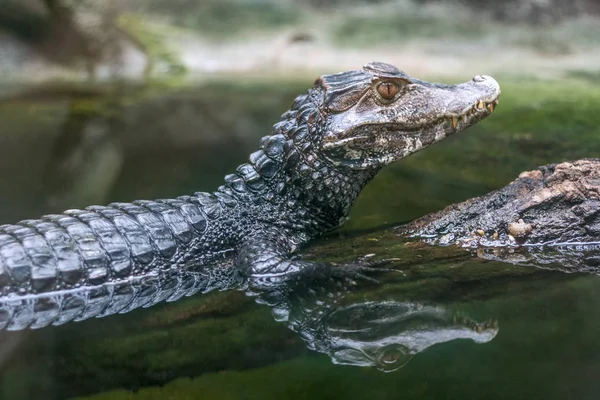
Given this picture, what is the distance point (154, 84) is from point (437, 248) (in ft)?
25.8

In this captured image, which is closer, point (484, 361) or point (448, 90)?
point (484, 361)

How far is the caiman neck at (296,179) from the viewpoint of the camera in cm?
377

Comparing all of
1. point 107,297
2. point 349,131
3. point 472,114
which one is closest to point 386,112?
point 349,131

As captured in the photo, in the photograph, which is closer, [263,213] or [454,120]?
[454,120]

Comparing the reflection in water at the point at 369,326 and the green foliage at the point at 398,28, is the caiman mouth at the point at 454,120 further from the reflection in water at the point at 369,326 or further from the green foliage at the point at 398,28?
the green foliage at the point at 398,28

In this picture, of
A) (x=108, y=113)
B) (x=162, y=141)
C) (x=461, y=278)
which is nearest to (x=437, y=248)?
(x=461, y=278)

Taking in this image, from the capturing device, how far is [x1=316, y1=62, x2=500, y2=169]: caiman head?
3639 millimetres

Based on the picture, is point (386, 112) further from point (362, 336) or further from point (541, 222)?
point (362, 336)

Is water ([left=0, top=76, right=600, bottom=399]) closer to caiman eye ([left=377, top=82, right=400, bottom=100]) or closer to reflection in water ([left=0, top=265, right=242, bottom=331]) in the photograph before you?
reflection in water ([left=0, top=265, right=242, bottom=331])

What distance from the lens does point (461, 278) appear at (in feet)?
10.4

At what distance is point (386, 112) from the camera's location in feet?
12.0

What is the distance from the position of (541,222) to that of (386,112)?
1.15 meters

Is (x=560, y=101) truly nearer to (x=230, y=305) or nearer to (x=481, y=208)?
(x=481, y=208)

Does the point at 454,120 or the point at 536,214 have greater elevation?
the point at 454,120
